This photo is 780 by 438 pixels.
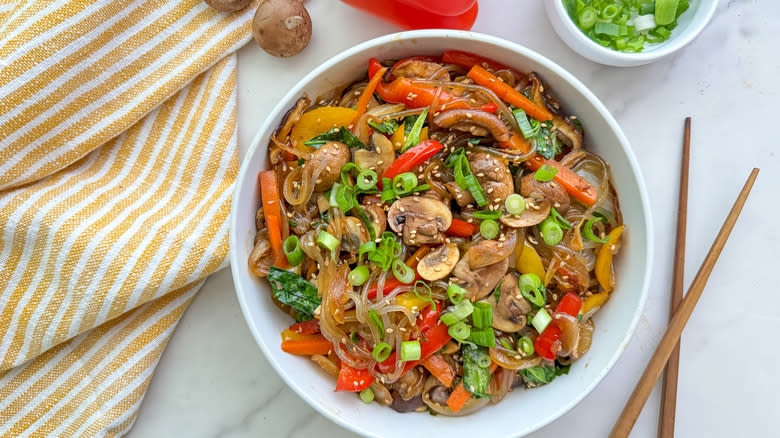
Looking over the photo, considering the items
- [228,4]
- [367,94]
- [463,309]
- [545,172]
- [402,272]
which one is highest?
[228,4]

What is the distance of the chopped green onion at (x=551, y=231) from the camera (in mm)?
1982

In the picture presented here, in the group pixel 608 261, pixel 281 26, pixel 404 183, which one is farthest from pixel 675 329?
pixel 281 26

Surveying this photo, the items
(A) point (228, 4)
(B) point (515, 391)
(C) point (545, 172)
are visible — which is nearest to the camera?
(C) point (545, 172)

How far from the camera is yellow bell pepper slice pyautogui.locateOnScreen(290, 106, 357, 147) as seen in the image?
6.79 ft

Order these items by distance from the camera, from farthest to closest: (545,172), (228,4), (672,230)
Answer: (672,230) < (228,4) < (545,172)

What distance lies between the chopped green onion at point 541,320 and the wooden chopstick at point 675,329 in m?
0.67

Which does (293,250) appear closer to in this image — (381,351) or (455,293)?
(381,351)

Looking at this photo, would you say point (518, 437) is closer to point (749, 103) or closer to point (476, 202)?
point (476, 202)

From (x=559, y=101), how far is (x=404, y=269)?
88cm

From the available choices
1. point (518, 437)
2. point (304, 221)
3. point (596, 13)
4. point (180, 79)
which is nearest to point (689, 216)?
point (596, 13)

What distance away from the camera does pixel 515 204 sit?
6.47ft

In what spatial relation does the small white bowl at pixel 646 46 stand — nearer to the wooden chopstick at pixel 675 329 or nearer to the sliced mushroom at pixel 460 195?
the wooden chopstick at pixel 675 329

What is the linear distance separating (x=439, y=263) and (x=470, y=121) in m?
0.52

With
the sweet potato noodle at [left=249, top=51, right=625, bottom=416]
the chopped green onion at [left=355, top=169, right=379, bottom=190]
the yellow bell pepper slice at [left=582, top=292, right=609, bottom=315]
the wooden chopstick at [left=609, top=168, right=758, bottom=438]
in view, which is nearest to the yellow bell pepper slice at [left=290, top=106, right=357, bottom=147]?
the sweet potato noodle at [left=249, top=51, right=625, bottom=416]
